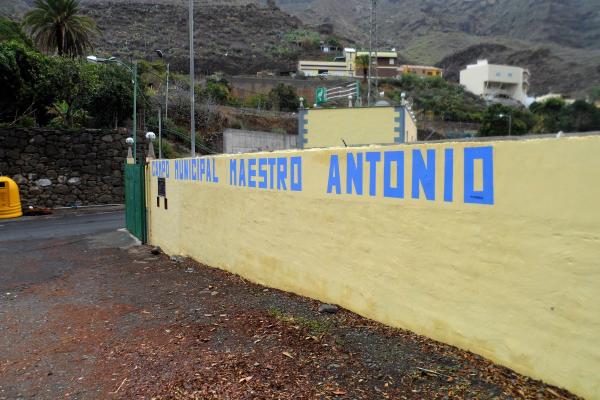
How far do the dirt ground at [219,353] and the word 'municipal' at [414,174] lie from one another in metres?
1.30

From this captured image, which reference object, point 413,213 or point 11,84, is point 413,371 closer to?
point 413,213

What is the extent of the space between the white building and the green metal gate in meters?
Result: 103

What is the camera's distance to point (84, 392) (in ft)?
13.4

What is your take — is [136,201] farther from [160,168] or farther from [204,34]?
[204,34]

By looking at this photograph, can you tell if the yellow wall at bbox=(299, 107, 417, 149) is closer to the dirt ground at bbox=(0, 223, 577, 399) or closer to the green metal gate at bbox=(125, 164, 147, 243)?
the green metal gate at bbox=(125, 164, 147, 243)

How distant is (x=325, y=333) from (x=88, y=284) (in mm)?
5293

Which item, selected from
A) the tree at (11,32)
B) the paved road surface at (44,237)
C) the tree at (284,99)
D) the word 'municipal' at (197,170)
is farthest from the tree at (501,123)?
the word 'municipal' at (197,170)

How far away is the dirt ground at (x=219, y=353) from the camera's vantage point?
11.9 ft

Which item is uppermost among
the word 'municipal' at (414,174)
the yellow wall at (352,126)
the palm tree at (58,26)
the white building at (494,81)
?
the white building at (494,81)

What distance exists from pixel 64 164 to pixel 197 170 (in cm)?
1748

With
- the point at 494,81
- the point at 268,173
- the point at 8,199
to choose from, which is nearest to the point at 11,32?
the point at 8,199

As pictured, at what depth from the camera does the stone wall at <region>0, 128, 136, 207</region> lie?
22.6 metres

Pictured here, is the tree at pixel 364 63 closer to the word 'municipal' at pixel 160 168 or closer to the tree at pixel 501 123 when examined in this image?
the tree at pixel 501 123

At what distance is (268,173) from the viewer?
664cm
